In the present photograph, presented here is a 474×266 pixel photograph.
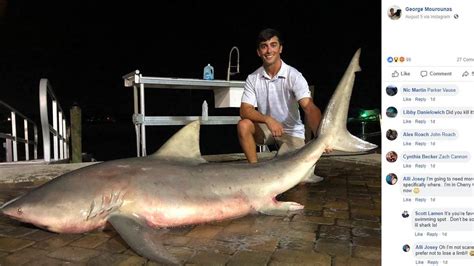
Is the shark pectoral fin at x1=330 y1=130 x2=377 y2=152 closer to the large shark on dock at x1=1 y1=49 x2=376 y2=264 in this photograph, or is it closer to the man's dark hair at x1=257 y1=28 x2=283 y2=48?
Result: the large shark on dock at x1=1 y1=49 x2=376 y2=264

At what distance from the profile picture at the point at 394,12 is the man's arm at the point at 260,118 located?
2.62m

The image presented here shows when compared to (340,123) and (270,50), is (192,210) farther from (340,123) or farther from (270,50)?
(270,50)

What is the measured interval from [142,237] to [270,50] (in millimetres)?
2608

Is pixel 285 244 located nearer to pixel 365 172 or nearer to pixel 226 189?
pixel 226 189

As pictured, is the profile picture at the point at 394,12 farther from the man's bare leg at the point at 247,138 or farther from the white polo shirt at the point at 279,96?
the man's bare leg at the point at 247,138

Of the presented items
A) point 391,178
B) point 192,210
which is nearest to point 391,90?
point 391,178

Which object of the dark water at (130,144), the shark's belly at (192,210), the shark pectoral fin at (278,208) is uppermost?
the shark's belly at (192,210)

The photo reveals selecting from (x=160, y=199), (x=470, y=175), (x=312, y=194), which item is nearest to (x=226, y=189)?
(x=160, y=199)

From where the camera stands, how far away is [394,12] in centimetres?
158

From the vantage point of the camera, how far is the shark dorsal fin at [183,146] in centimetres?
316

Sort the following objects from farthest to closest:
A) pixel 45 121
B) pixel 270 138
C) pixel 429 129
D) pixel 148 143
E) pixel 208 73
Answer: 1. pixel 148 143
2. pixel 208 73
3. pixel 45 121
4. pixel 270 138
5. pixel 429 129

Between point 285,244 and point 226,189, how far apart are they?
0.64m

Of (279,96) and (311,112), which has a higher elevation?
(279,96)

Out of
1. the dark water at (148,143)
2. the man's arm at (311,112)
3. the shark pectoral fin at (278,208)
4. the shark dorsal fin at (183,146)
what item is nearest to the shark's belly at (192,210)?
the shark pectoral fin at (278,208)
